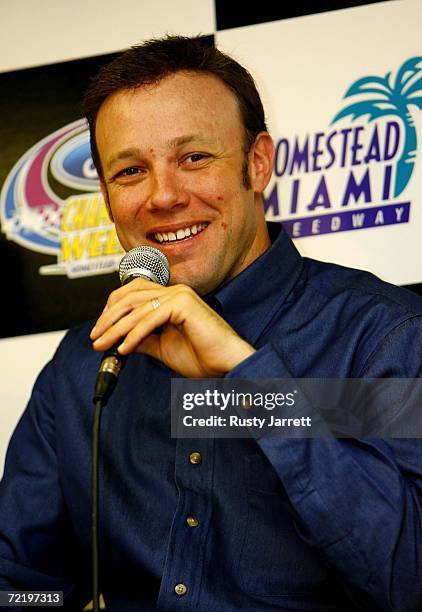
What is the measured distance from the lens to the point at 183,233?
1.47 m

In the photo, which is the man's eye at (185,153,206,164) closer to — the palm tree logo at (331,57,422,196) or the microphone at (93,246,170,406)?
the microphone at (93,246,170,406)

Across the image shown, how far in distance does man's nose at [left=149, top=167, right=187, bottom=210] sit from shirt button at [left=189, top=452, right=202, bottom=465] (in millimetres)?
391

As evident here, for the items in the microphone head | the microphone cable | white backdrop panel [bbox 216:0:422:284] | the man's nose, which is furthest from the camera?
white backdrop panel [bbox 216:0:422:284]

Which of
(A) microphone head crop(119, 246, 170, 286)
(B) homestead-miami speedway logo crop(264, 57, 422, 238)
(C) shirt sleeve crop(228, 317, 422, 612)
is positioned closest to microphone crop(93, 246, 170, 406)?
(A) microphone head crop(119, 246, 170, 286)

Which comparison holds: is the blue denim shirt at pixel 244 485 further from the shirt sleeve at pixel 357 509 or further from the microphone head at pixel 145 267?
the microphone head at pixel 145 267

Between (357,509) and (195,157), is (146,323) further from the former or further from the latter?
(195,157)

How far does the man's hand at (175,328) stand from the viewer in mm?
1071

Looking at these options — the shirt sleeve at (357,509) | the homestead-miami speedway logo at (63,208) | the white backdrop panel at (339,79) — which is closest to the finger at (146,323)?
the shirt sleeve at (357,509)

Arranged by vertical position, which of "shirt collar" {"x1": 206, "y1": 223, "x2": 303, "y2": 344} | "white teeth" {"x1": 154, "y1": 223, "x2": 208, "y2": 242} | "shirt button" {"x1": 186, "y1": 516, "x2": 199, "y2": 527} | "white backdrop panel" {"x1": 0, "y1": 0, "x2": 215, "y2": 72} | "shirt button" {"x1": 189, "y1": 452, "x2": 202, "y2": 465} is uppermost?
"white backdrop panel" {"x1": 0, "y1": 0, "x2": 215, "y2": 72}

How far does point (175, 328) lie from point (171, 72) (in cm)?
54

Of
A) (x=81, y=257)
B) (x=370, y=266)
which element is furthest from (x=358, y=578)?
(x=81, y=257)

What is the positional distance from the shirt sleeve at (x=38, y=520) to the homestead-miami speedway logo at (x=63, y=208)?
1.37 feet

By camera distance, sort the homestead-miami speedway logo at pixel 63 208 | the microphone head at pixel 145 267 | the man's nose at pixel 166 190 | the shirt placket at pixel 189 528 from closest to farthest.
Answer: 1. the microphone head at pixel 145 267
2. the shirt placket at pixel 189 528
3. the man's nose at pixel 166 190
4. the homestead-miami speedway logo at pixel 63 208

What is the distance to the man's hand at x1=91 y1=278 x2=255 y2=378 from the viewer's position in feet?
3.51
